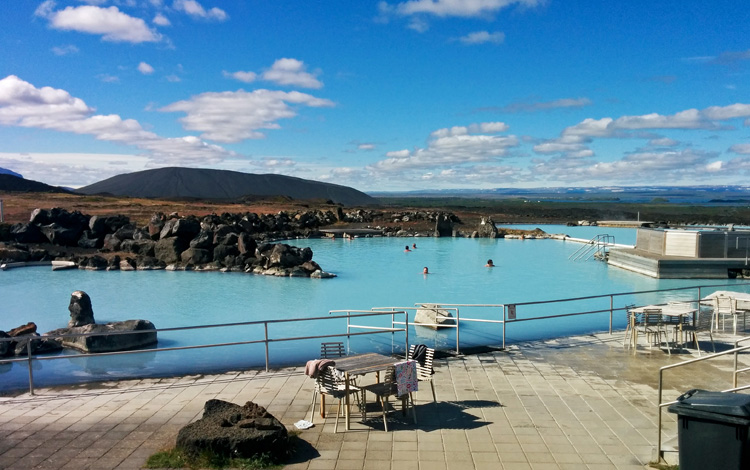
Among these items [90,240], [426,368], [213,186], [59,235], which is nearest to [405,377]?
[426,368]

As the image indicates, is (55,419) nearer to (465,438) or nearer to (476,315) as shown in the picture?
(465,438)

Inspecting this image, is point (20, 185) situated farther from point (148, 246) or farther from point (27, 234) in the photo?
point (148, 246)

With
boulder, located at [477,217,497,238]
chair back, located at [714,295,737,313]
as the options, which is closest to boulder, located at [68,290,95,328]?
chair back, located at [714,295,737,313]

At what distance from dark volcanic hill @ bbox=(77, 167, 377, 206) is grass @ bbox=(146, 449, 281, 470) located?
400 ft

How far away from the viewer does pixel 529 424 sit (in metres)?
5.84

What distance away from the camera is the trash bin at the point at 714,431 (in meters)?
→ 3.75

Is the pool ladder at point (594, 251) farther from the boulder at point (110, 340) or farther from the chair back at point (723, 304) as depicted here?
the boulder at point (110, 340)

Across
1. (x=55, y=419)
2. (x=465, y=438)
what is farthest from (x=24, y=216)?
(x=465, y=438)

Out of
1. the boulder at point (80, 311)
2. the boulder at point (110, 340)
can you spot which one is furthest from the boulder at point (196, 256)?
the boulder at point (110, 340)

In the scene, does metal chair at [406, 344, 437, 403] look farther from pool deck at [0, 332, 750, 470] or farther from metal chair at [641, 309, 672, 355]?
metal chair at [641, 309, 672, 355]

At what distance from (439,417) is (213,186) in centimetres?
13367

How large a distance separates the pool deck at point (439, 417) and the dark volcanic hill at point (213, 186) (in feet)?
391

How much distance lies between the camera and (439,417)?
20.0 feet

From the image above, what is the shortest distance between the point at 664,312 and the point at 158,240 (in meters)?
27.4
